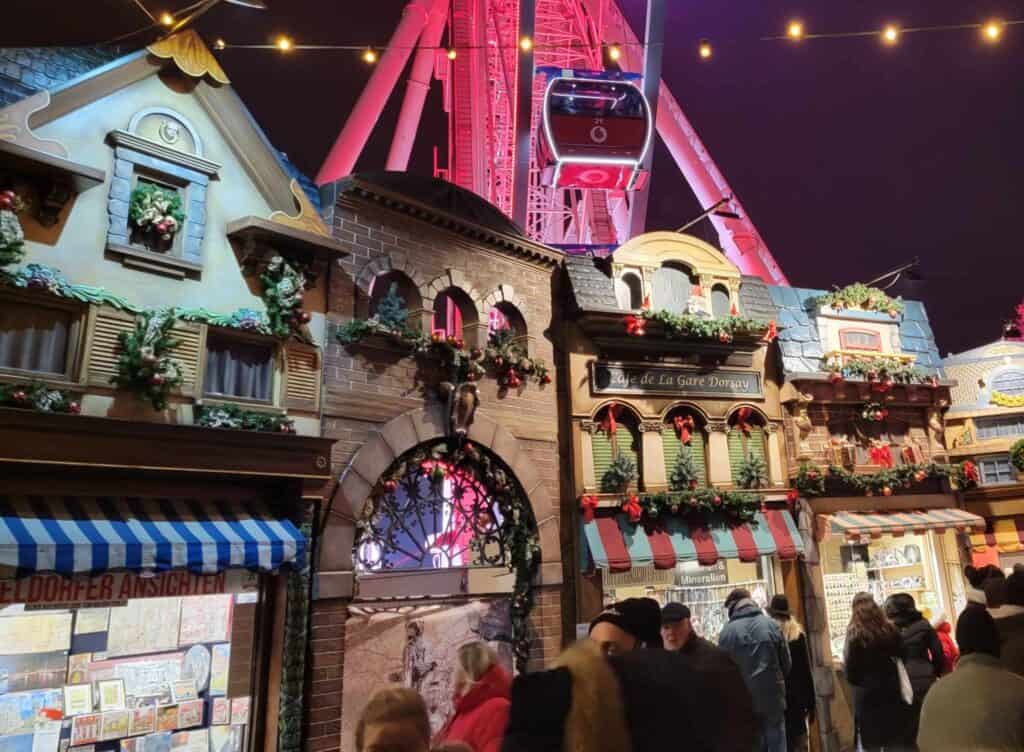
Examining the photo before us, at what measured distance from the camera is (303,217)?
9000mm

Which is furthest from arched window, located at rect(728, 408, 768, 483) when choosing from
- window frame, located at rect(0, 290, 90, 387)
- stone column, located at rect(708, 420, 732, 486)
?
window frame, located at rect(0, 290, 90, 387)

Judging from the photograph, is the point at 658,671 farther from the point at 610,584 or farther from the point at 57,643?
the point at 610,584

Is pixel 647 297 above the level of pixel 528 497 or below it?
above

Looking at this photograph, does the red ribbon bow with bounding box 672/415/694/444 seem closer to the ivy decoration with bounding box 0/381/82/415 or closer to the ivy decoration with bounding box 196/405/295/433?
the ivy decoration with bounding box 196/405/295/433

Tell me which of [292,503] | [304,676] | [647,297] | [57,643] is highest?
[647,297]

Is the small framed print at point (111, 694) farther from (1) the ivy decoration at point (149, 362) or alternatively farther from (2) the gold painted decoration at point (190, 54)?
(2) the gold painted decoration at point (190, 54)

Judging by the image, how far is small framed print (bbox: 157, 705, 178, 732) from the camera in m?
7.33

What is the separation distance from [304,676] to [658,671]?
6043mm

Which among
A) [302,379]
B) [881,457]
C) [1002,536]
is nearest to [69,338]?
[302,379]

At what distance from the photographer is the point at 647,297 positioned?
1312cm

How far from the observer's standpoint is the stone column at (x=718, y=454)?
42.7 ft

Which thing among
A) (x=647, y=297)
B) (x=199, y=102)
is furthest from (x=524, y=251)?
(x=199, y=102)

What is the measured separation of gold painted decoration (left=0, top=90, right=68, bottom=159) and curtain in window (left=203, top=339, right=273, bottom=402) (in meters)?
2.43

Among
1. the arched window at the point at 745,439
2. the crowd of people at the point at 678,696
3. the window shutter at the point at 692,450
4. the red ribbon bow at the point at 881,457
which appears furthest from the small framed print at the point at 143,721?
the red ribbon bow at the point at 881,457
